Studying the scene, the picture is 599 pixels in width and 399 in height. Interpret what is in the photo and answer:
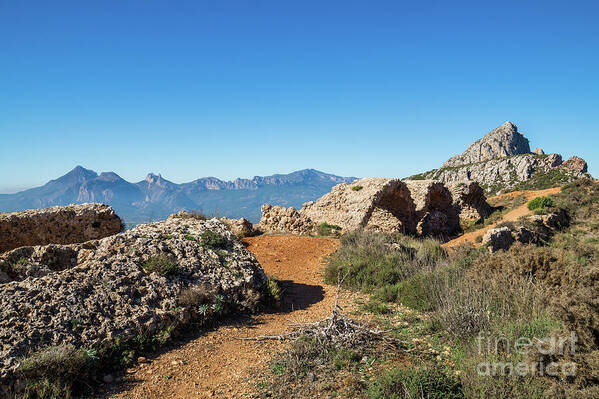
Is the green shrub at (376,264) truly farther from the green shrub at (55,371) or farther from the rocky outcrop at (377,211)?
the green shrub at (55,371)

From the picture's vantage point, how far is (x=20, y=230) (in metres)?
10.1

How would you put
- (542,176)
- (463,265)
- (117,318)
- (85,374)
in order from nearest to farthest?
(85,374) → (117,318) → (463,265) → (542,176)

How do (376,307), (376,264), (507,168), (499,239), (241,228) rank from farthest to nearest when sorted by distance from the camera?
1. (507,168)
2. (241,228)
3. (499,239)
4. (376,264)
5. (376,307)

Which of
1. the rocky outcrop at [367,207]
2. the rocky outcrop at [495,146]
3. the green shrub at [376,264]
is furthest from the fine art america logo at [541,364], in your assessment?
the rocky outcrop at [495,146]

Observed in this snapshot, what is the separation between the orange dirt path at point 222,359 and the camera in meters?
4.56

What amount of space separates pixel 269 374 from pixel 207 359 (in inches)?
48.1

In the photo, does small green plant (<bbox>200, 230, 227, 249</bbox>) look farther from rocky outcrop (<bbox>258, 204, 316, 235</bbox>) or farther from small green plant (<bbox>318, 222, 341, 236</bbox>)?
rocky outcrop (<bbox>258, 204, 316, 235</bbox>)

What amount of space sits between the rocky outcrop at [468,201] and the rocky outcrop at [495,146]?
54.1 meters

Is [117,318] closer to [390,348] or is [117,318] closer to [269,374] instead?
[269,374]

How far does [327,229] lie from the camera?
55.7 ft

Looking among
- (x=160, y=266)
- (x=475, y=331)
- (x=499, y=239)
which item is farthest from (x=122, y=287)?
(x=499, y=239)

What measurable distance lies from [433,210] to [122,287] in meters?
20.1

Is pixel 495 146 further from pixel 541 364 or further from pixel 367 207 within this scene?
pixel 541 364

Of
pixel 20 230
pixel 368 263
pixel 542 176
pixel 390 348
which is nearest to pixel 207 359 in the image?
pixel 390 348
